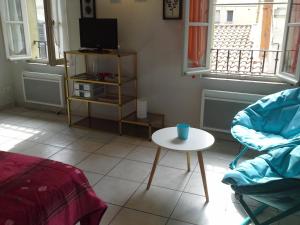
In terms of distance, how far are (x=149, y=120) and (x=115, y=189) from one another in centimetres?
116

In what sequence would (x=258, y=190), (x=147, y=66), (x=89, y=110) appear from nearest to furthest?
(x=258, y=190), (x=147, y=66), (x=89, y=110)

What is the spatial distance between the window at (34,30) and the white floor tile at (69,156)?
1179 millimetres

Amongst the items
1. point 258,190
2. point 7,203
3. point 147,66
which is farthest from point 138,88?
point 7,203

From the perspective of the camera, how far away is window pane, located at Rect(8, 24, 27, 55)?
4031 millimetres

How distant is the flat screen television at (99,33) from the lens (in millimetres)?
3281

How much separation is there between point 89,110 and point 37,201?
2.74 metres

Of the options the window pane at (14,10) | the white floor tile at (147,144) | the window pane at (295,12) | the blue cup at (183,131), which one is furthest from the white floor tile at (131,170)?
the window pane at (14,10)

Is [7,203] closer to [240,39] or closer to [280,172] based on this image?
[280,172]

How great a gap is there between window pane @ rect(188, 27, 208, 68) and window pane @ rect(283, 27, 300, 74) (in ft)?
2.67

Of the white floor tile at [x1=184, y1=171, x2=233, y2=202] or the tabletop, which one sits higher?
the tabletop

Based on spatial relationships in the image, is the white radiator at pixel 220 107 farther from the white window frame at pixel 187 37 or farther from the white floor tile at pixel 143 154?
the white floor tile at pixel 143 154

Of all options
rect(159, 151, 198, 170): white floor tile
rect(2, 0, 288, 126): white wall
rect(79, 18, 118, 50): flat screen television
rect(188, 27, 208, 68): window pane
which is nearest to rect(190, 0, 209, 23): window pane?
rect(188, 27, 208, 68): window pane

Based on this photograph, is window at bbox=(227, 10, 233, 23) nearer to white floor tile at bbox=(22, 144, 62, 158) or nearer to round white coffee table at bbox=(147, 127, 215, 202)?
round white coffee table at bbox=(147, 127, 215, 202)

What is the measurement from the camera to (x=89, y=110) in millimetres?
3996
